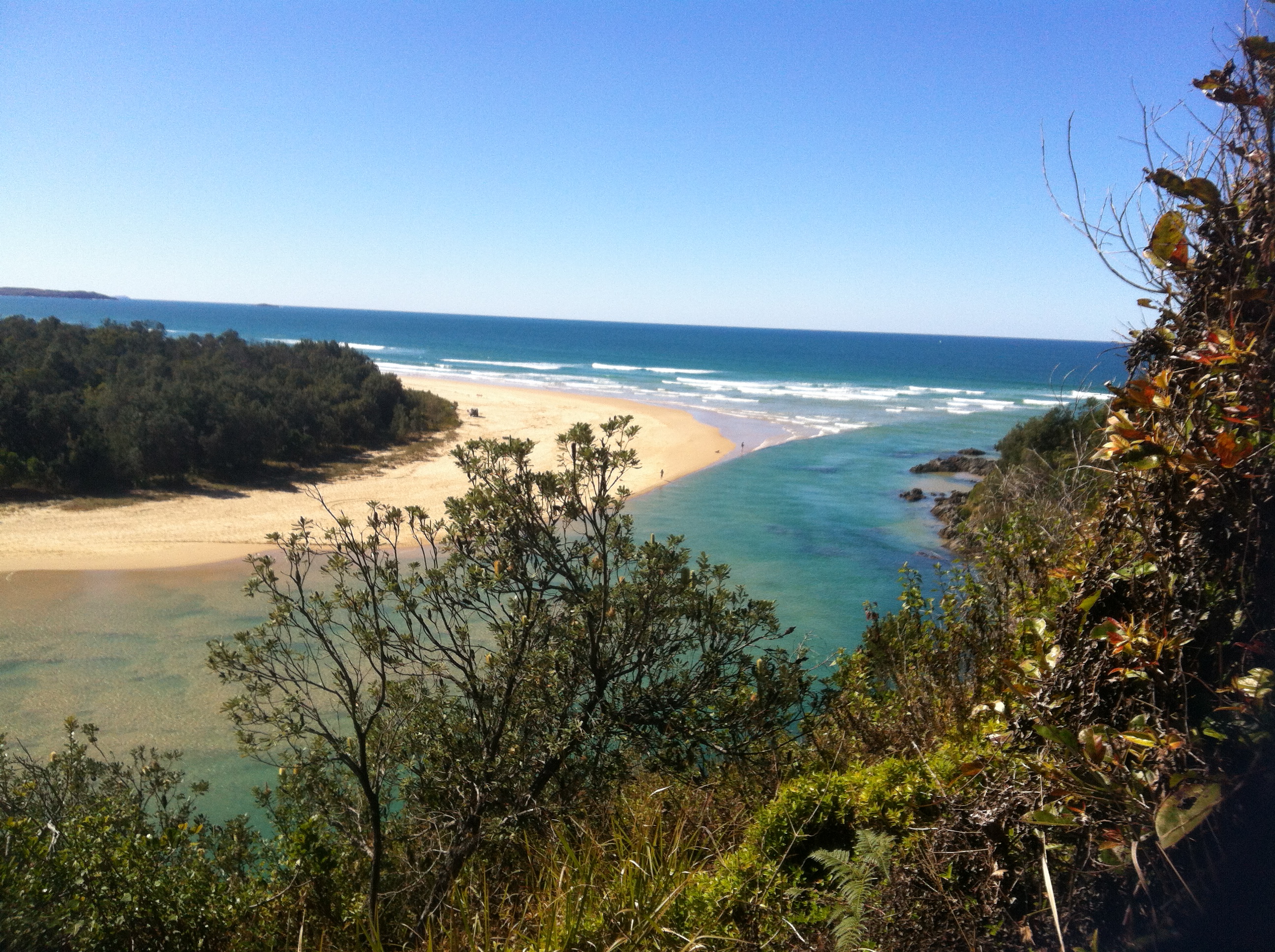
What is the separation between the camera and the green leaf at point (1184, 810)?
1940mm

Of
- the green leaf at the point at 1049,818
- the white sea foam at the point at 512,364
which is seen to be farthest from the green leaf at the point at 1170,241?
the white sea foam at the point at 512,364

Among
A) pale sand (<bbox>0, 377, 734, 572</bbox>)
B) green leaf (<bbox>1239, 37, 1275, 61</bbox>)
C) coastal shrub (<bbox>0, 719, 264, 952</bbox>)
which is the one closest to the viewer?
green leaf (<bbox>1239, 37, 1275, 61</bbox>)

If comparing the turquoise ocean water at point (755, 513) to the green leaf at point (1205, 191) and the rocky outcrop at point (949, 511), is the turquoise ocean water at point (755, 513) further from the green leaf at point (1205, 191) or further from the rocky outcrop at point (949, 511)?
the green leaf at point (1205, 191)

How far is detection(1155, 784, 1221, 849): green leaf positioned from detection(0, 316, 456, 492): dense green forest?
2570 cm

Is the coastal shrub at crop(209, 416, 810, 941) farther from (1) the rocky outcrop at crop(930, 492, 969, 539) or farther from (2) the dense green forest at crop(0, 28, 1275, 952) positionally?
(1) the rocky outcrop at crop(930, 492, 969, 539)

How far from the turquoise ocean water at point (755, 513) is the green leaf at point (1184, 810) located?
1.97m

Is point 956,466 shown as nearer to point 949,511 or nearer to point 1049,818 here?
point 949,511

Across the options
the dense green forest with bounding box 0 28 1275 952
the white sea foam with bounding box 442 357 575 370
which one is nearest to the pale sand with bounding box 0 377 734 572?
the dense green forest with bounding box 0 28 1275 952

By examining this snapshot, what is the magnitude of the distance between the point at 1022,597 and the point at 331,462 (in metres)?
26.2

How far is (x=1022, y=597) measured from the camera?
4.92 metres

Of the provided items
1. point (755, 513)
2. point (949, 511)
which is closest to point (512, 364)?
point (755, 513)

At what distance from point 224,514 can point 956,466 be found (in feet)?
84.6

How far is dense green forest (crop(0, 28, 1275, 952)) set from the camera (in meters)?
2.21

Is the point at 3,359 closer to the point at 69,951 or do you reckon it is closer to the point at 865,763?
the point at 69,951
